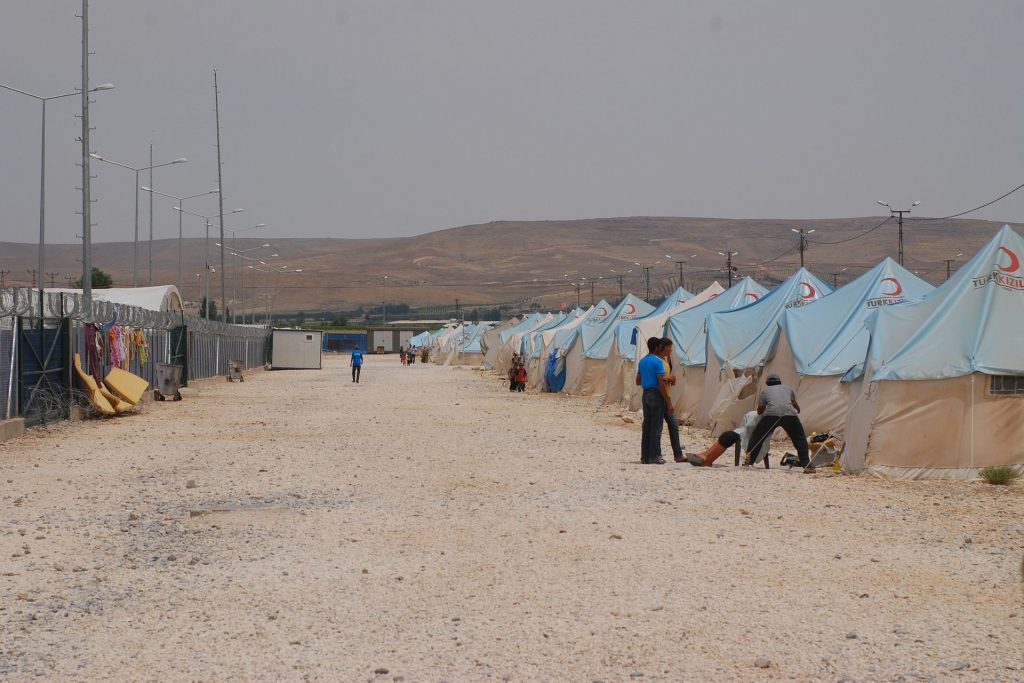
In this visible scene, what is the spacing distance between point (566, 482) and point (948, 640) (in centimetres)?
781

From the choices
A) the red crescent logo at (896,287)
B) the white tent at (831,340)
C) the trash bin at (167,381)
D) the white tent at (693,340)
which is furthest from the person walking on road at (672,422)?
the trash bin at (167,381)

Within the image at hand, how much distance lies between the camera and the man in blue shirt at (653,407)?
55.0 feet

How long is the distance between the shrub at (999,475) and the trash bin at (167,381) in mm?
24691

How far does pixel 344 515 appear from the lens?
11781mm

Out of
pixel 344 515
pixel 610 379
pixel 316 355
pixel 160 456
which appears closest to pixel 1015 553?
pixel 344 515

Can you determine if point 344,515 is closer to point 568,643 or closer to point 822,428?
point 568,643

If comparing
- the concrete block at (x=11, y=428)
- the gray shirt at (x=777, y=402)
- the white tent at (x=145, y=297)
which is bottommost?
the concrete block at (x=11, y=428)

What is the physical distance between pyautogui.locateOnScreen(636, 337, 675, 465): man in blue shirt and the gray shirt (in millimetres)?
1238

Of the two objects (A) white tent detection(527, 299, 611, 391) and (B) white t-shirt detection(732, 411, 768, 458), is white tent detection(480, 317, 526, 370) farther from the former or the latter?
(B) white t-shirt detection(732, 411, 768, 458)

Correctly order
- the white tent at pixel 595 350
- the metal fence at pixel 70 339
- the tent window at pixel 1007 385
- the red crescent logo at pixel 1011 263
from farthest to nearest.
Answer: the white tent at pixel 595 350 → the metal fence at pixel 70 339 → the red crescent logo at pixel 1011 263 → the tent window at pixel 1007 385

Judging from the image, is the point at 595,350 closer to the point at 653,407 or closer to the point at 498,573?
the point at 653,407

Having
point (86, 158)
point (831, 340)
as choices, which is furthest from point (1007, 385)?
point (86, 158)

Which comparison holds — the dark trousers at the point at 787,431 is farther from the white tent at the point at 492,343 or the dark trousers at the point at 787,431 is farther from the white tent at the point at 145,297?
the white tent at the point at 492,343

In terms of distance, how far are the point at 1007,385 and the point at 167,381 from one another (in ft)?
81.0
